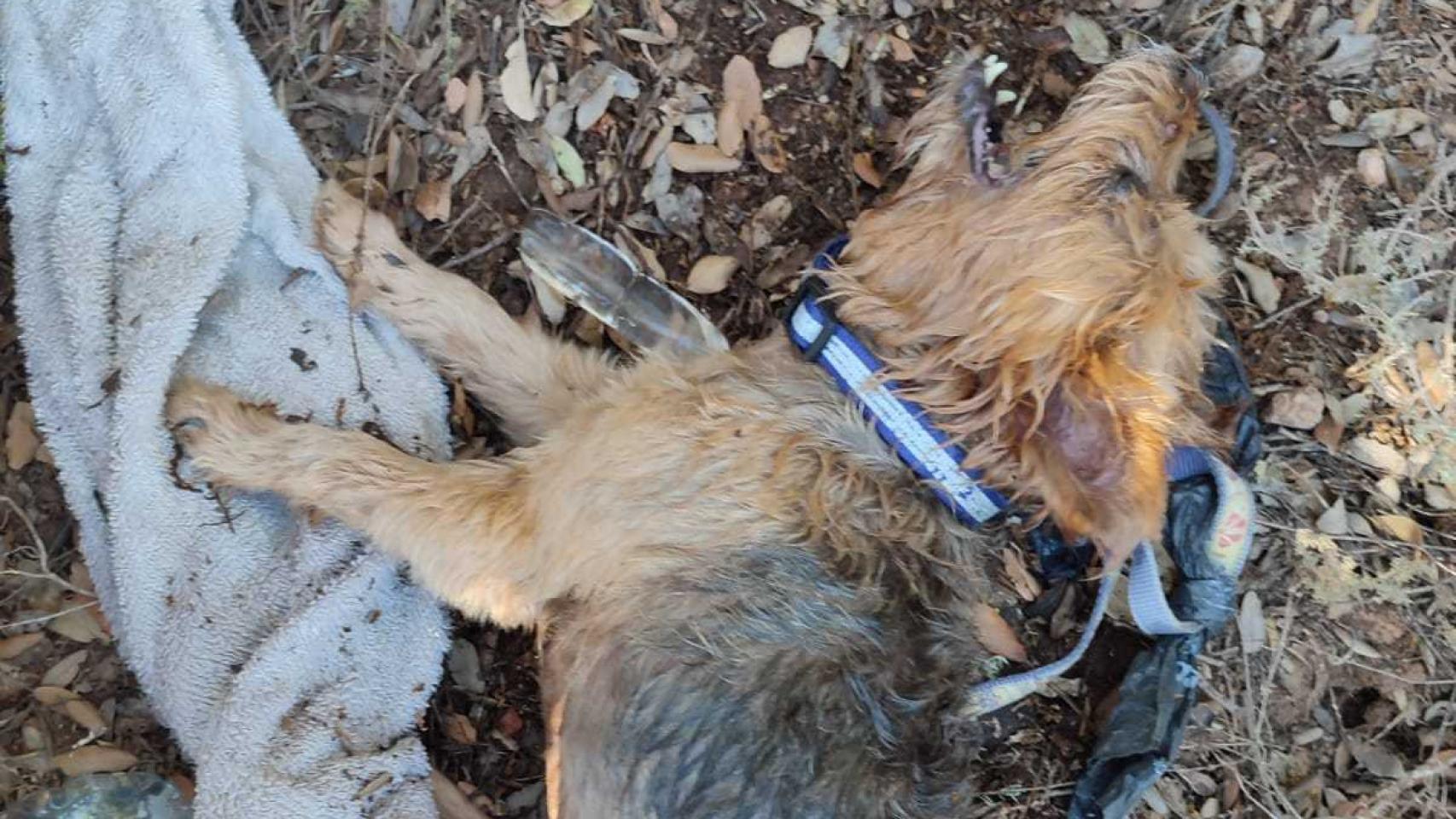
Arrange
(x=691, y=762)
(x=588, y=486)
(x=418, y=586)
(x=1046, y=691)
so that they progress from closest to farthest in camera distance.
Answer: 1. (x=691, y=762)
2. (x=588, y=486)
3. (x=418, y=586)
4. (x=1046, y=691)

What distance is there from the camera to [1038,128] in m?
4.57

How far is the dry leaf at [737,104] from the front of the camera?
14.8 feet

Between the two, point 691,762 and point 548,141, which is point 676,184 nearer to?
point 548,141

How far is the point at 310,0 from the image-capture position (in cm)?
429

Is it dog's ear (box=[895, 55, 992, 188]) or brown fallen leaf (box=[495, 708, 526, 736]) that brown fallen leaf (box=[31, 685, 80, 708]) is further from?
dog's ear (box=[895, 55, 992, 188])

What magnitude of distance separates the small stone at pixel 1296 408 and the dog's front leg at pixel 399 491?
289 centimetres

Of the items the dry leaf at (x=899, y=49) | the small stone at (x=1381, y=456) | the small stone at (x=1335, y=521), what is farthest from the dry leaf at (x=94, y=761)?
the small stone at (x=1381, y=456)

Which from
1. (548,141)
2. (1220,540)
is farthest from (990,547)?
(548,141)

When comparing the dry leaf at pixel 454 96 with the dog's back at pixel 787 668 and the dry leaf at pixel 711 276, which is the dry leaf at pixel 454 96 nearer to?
the dry leaf at pixel 711 276

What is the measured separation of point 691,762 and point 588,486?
815 mm

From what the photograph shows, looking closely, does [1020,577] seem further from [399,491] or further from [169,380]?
[169,380]

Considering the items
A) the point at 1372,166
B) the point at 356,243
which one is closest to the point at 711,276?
the point at 356,243

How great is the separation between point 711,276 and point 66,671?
2.59m

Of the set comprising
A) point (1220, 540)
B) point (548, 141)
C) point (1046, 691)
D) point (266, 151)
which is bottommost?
point (1046, 691)
